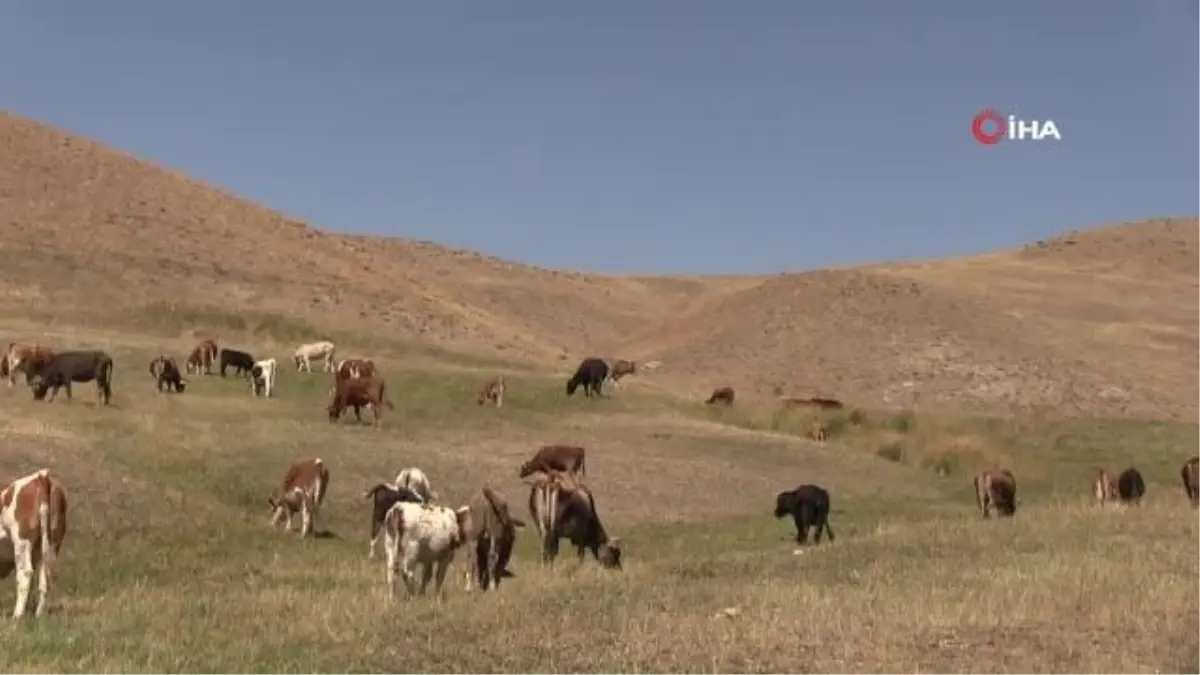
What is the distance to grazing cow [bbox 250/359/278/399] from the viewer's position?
41.5 meters

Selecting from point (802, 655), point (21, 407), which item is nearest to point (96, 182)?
point (21, 407)

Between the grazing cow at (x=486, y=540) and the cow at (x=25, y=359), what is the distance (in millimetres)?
23552

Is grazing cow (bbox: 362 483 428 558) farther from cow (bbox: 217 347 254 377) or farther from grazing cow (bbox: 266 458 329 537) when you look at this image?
cow (bbox: 217 347 254 377)

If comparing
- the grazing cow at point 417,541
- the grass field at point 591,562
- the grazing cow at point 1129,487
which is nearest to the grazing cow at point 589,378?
the grass field at point 591,562

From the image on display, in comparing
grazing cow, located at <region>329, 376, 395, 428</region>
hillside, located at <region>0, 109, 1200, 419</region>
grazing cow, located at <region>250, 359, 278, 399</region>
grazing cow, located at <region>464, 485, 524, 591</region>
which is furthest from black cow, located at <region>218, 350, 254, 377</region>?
grazing cow, located at <region>464, 485, 524, 591</region>

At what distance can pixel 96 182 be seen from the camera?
83.2 meters

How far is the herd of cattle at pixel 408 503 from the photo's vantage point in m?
14.7

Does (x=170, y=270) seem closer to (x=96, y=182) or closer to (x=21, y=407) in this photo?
(x=96, y=182)

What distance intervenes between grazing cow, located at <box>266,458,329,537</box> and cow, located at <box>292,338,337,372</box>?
22.8m

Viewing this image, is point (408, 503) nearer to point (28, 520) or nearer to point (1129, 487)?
point (28, 520)

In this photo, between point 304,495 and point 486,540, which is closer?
point 486,540

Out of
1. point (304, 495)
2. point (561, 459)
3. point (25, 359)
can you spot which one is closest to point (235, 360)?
point (25, 359)

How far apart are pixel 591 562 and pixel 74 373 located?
62.5ft

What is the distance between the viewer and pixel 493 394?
142ft
